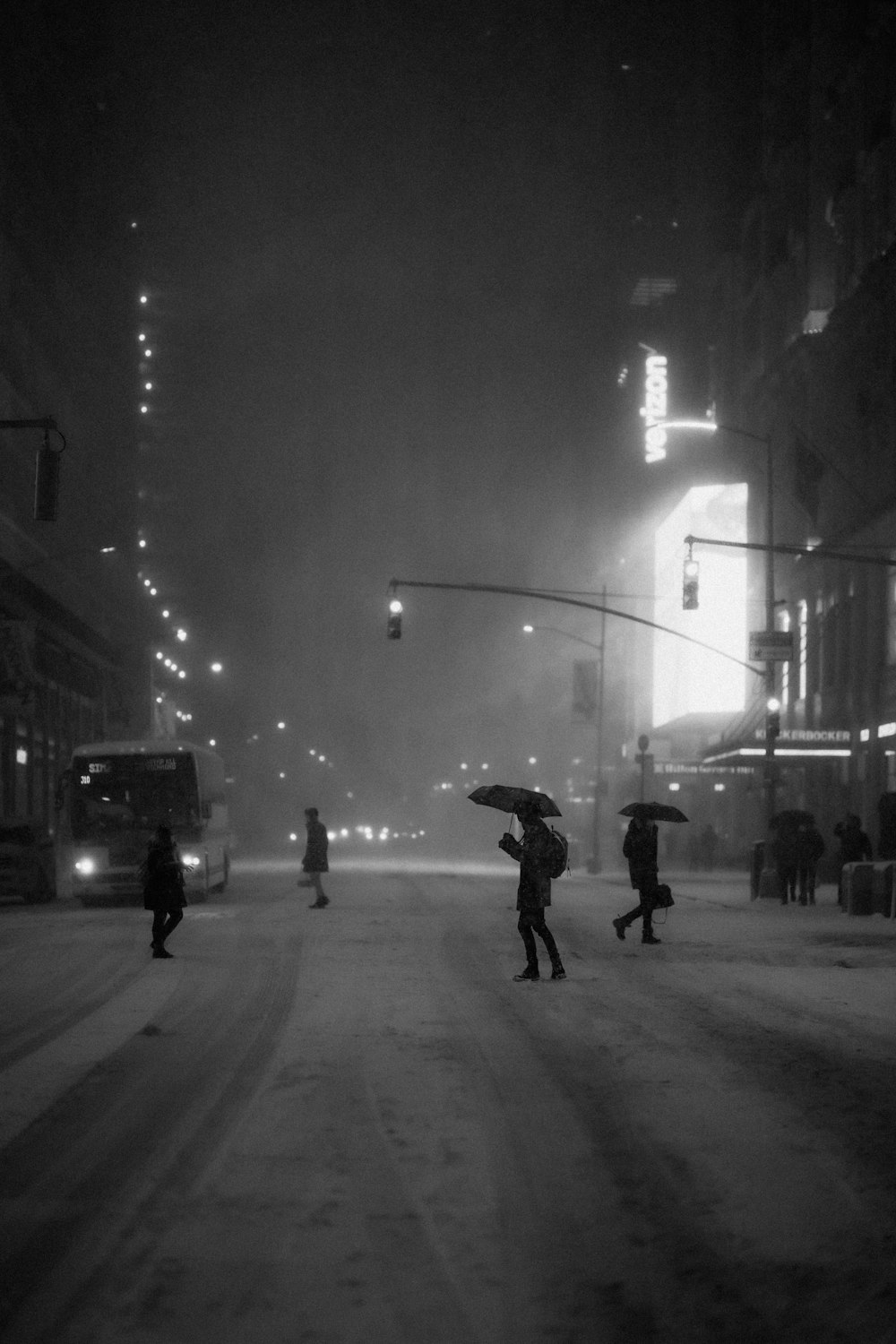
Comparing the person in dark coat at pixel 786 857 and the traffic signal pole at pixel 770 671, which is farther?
the traffic signal pole at pixel 770 671

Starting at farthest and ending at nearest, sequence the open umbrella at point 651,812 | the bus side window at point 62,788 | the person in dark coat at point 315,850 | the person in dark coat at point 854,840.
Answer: the person in dark coat at point 854,840
the bus side window at point 62,788
the person in dark coat at point 315,850
the open umbrella at point 651,812

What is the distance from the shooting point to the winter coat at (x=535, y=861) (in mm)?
15000

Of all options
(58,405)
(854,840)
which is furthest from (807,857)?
(58,405)

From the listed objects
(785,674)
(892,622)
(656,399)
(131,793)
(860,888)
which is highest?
(656,399)

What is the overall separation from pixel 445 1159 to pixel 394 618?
25558 millimetres

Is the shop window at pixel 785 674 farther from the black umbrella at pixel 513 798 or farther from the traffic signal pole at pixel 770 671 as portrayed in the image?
the black umbrella at pixel 513 798

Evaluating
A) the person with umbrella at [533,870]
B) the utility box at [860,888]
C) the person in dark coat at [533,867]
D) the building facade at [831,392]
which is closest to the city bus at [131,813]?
the utility box at [860,888]

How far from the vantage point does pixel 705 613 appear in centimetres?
7669

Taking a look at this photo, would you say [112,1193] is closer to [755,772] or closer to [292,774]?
[755,772]

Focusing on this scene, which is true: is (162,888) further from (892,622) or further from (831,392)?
(831,392)

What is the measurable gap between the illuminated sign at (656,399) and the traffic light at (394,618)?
63.5 metres

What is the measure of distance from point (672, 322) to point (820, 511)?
2414 inches

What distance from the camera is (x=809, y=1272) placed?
574 centimetres

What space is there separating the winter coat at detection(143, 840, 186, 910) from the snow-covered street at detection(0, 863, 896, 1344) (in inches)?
76.8
